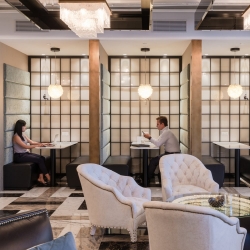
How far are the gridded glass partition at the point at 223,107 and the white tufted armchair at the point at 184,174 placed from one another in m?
3.06

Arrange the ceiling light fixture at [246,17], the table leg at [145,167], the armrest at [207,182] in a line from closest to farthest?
1. the ceiling light fixture at [246,17]
2. the armrest at [207,182]
3. the table leg at [145,167]

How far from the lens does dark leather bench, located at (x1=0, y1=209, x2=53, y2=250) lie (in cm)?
196

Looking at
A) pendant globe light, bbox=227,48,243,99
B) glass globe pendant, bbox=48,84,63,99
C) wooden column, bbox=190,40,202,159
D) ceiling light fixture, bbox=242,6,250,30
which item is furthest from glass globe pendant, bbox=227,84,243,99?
ceiling light fixture, bbox=242,6,250,30

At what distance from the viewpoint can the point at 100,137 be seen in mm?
6652

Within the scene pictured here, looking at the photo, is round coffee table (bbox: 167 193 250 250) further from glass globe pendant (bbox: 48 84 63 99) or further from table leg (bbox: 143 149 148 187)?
glass globe pendant (bbox: 48 84 63 99)

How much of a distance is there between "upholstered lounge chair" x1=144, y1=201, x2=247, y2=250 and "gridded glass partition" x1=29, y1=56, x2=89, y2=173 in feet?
18.0

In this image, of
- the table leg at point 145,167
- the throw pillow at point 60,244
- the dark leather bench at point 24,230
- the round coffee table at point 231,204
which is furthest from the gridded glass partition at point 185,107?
the throw pillow at point 60,244

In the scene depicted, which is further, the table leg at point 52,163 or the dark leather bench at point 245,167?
the dark leather bench at point 245,167

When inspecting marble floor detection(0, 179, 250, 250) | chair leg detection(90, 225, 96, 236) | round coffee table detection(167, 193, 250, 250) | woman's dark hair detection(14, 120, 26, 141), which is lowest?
marble floor detection(0, 179, 250, 250)

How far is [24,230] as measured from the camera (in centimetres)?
206

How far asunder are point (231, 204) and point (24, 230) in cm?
237

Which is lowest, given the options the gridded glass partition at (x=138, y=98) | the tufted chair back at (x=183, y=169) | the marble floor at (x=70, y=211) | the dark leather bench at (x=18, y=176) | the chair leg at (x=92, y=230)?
the marble floor at (x=70, y=211)

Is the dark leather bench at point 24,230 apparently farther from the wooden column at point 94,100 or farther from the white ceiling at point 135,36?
the white ceiling at point 135,36

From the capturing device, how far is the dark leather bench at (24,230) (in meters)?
1.96
